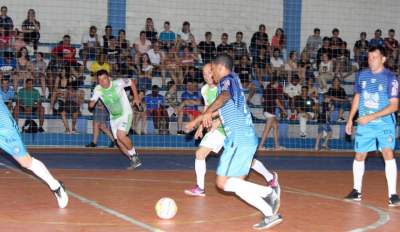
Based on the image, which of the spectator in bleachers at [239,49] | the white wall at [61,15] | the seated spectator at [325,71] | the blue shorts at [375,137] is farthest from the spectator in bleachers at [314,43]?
the blue shorts at [375,137]

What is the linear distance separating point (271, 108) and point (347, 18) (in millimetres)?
8065

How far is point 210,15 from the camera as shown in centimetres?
2734

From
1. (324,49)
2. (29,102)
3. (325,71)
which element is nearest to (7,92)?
(29,102)

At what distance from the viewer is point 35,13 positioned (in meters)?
25.1

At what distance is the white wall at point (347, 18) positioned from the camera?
28734 mm

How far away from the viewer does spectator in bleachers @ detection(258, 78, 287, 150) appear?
2255 centimetres

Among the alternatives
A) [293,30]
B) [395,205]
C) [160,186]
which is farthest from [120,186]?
[293,30]

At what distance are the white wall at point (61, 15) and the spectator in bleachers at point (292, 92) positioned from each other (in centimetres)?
720

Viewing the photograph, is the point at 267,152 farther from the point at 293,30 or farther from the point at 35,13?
the point at 35,13

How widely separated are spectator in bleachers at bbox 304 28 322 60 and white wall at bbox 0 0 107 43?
761 cm

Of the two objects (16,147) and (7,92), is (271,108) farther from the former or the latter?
(16,147)

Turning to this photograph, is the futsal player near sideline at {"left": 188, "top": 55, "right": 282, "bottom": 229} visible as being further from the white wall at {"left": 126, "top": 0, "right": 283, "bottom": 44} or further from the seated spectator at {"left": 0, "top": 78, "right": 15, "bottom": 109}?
the white wall at {"left": 126, "top": 0, "right": 283, "bottom": 44}

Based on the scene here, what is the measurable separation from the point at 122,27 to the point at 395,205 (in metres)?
17.1

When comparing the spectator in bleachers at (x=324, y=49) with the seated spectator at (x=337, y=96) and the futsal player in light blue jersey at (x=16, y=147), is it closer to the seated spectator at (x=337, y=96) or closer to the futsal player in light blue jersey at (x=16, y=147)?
the seated spectator at (x=337, y=96)
